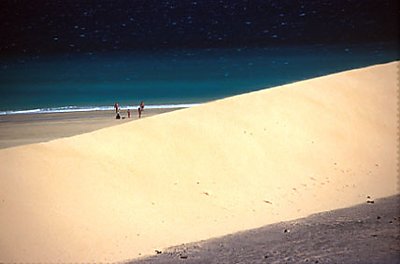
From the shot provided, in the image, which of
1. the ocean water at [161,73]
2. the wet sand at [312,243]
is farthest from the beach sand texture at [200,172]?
the ocean water at [161,73]

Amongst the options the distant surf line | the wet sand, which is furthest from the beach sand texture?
the distant surf line

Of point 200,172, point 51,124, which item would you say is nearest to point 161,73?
point 51,124

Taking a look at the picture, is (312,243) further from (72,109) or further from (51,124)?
(72,109)

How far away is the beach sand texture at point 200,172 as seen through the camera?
675 centimetres

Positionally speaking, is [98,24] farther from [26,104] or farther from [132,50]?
[26,104]

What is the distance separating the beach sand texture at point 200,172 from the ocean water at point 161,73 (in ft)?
57.6

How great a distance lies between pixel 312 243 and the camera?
6.31 meters

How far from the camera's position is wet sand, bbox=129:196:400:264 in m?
5.92

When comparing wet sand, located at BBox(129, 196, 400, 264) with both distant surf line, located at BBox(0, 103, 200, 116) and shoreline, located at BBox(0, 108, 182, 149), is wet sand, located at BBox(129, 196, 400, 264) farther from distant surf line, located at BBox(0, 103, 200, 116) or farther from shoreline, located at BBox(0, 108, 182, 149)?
distant surf line, located at BBox(0, 103, 200, 116)

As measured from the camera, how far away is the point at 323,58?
40875 mm

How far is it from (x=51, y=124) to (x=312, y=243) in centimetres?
1873

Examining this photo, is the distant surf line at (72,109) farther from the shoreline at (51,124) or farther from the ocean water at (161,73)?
the shoreline at (51,124)

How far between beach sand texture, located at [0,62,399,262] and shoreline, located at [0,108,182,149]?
11803 mm

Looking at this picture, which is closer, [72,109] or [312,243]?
[312,243]
